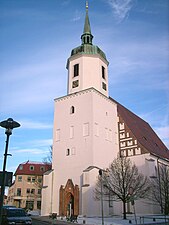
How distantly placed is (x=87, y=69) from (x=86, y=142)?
960 centimetres

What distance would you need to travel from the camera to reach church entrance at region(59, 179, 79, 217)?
93.2ft

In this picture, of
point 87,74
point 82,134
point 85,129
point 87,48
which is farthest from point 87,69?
point 82,134

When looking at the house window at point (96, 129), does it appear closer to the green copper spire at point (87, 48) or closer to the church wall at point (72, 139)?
the church wall at point (72, 139)

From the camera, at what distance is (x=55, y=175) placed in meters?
31.5

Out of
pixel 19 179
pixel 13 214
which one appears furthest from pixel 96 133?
pixel 19 179

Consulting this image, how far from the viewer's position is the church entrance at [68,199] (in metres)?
28.4

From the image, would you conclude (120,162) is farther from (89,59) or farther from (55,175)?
Result: (89,59)

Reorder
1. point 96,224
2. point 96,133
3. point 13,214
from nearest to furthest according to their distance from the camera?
point 13,214 < point 96,224 < point 96,133

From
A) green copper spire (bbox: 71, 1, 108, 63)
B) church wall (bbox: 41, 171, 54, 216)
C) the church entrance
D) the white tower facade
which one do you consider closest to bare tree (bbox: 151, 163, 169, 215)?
the white tower facade

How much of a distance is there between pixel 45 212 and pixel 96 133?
10602mm

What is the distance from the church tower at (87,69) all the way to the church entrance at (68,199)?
12.1 metres

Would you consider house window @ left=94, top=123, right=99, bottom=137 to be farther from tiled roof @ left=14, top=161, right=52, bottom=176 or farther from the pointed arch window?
tiled roof @ left=14, top=161, right=52, bottom=176

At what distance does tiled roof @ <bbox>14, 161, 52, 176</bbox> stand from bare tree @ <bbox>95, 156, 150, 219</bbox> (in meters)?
27.9

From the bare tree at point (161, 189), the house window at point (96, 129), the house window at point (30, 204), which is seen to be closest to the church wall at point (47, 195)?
the house window at point (96, 129)
